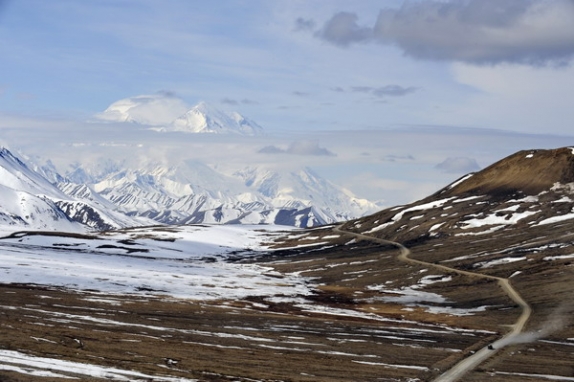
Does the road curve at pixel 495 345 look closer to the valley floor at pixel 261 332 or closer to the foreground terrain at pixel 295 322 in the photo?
the foreground terrain at pixel 295 322

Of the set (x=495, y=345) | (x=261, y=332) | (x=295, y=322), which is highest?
(x=261, y=332)

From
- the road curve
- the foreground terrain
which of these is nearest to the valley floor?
the foreground terrain

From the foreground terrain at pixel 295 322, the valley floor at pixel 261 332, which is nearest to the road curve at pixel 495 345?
the foreground terrain at pixel 295 322

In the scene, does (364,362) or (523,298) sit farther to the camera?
(523,298)

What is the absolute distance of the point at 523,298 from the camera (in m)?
130

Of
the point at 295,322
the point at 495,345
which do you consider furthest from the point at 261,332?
the point at 495,345

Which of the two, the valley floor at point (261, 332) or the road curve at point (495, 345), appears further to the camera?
the road curve at point (495, 345)

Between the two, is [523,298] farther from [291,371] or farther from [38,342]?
[38,342]

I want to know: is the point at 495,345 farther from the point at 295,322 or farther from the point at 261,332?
the point at 295,322

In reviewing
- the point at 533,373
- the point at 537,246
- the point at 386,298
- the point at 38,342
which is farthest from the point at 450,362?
the point at 537,246

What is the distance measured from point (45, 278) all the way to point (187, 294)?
1071 inches

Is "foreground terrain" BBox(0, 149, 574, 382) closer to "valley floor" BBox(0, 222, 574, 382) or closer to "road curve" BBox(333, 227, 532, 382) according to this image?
"valley floor" BBox(0, 222, 574, 382)

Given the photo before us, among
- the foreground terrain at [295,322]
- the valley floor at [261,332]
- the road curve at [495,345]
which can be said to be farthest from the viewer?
the road curve at [495,345]

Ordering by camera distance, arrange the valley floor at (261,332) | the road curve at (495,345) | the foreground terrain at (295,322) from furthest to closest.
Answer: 1. the road curve at (495,345)
2. the foreground terrain at (295,322)
3. the valley floor at (261,332)
